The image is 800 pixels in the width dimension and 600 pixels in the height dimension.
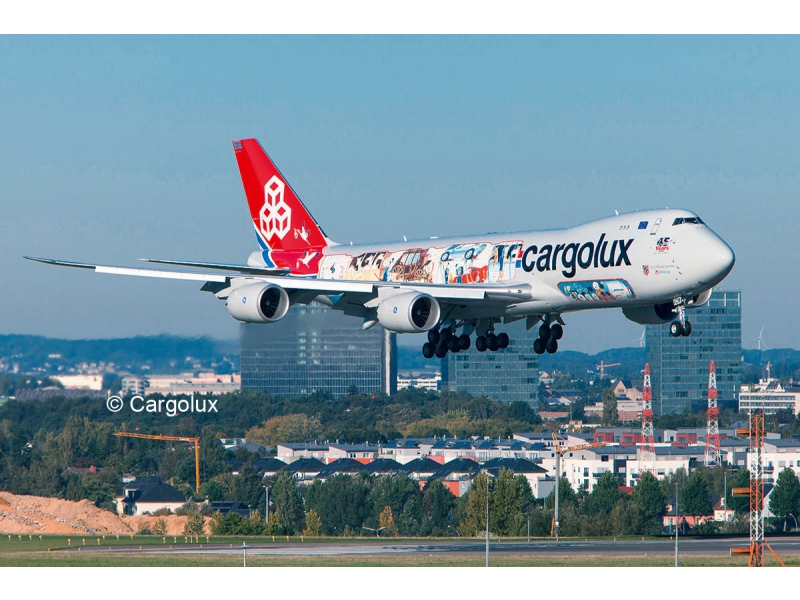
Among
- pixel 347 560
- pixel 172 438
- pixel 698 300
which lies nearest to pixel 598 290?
pixel 698 300

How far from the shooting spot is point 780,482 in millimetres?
121875

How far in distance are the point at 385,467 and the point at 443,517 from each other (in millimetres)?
21685

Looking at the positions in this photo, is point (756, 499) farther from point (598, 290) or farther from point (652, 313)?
point (598, 290)

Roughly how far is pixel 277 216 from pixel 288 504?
52.3m

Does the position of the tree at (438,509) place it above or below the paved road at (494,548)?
below

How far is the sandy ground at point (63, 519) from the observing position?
104 metres

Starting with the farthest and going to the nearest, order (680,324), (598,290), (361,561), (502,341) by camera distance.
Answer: (361,561) < (502,341) < (598,290) < (680,324)

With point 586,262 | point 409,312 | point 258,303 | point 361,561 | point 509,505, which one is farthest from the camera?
point 509,505

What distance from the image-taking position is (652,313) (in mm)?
58906

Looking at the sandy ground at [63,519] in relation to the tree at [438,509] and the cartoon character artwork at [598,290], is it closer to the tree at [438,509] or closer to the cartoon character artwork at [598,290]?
the tree at [438,509]

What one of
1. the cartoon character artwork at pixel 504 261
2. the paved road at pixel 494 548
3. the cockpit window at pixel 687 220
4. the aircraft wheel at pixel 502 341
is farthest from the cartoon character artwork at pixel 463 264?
the paved road at pixel 494 548

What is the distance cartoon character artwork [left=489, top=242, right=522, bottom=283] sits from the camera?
191 ft

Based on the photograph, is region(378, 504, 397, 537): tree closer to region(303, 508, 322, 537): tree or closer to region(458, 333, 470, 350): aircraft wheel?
region(303, 508, 322, 537): tree

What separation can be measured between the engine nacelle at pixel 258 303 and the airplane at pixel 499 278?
53 millimetres
